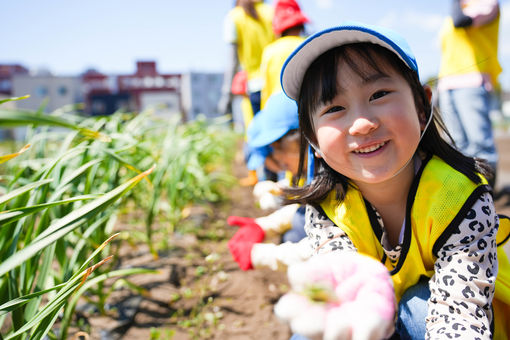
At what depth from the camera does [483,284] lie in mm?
680

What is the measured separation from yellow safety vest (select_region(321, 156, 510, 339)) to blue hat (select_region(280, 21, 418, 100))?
0.83ft

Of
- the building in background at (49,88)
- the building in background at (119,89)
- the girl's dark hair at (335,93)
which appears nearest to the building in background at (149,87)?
the building in background at (119,89)

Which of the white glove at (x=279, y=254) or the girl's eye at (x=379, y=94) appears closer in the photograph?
the girl's eye at (x=379, y=94)

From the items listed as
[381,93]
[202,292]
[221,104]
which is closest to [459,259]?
[381,93]

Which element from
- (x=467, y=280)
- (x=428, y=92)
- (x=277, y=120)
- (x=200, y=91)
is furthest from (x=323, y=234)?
(x=200, y=91)

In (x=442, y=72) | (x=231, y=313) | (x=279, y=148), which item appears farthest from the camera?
(x=442, y=72)

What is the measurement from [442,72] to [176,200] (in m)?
1.78

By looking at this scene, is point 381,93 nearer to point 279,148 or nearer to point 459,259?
point 459,259

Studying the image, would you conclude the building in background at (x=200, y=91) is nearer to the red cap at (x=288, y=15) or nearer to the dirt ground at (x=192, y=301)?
the red cap at (x=288, y=15)

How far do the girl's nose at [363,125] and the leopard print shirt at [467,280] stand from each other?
26 centimetres

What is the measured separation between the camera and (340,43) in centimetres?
79

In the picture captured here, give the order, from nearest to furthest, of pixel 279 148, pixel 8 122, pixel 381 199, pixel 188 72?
pixel 8 122 → pixel 381 199 → pixel 279 148 → pixel 188 72

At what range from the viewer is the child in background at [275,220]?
1.12 m

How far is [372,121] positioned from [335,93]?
10 cm
